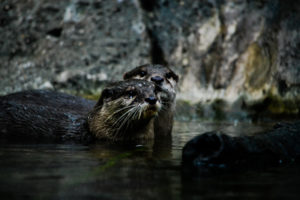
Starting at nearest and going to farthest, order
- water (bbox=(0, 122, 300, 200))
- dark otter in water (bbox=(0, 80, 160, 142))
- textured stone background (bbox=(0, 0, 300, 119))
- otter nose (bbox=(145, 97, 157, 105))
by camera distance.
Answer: water (bbox=(0, 122, 300, 200)) < otter nose (bbox=(145, 97, 157, 105)) < dark otter in water (bbox=(0, 80, 160, 142)) < textured stone background (bbox=(0, 0, 300, 119))

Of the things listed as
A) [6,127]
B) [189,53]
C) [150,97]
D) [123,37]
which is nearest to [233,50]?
[189,53]

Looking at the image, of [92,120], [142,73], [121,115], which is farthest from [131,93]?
[142,73]

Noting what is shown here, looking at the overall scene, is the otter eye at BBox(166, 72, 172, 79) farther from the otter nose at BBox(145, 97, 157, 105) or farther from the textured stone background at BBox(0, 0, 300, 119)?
the textured stone background at BBox(0, 0, 300, 119)

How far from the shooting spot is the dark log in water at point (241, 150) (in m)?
1.83

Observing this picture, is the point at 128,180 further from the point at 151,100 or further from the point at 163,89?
the point at 163,89

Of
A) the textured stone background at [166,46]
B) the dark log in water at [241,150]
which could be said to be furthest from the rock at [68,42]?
the dark log in water at [241,150]

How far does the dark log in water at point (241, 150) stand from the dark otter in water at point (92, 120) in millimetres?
1354

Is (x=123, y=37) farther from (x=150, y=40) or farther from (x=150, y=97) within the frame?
(x=150, y=97)

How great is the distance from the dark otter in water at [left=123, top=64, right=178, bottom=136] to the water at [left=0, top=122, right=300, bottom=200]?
1911mm

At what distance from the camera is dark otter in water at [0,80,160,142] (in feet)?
11.2

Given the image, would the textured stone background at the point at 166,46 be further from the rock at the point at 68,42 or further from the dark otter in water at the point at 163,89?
the dark otter in water at the point at 163,89

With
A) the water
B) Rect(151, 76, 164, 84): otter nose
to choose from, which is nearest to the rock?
Rect(151, 76, 164, 84): otter nose

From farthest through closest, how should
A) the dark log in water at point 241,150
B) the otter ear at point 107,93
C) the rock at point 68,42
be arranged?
1. the rock at point 68,42
2. the otter ear at point 107,93
3. the dark log in water at point 241,150

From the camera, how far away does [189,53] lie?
727cm
